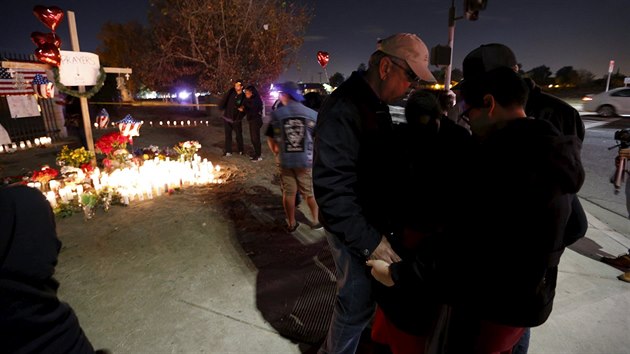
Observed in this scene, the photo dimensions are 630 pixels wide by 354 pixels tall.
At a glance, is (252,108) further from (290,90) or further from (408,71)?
(408,71)

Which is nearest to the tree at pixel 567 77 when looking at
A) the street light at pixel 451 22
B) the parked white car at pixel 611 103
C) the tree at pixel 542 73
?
the tree at pixel 542 73

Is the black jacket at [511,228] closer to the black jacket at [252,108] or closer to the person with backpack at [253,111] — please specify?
the person with backpack at [253,111]

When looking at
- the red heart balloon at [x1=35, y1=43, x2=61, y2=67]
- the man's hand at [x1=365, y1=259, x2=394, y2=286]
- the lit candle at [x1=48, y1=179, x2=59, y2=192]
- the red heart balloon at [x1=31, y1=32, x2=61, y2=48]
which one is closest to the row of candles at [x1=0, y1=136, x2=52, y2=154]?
the lit candle at [x1=48, y1=179, x2=59, y2=192]

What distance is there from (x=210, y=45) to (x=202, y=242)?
45.9 ft

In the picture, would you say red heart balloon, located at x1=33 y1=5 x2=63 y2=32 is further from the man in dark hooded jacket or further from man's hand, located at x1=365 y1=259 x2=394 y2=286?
man's hand, located at x1=365 y1=259 x2=394 y2=286

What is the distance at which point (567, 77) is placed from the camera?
46719 millimetres

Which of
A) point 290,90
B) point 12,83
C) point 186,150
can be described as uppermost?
point 12,83

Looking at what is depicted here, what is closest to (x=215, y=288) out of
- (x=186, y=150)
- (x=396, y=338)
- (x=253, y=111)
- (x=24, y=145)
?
(x=396, y=338)

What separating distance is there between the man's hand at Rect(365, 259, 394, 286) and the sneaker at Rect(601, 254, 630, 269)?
3.55 meters

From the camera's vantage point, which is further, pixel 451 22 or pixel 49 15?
pixel 451 22

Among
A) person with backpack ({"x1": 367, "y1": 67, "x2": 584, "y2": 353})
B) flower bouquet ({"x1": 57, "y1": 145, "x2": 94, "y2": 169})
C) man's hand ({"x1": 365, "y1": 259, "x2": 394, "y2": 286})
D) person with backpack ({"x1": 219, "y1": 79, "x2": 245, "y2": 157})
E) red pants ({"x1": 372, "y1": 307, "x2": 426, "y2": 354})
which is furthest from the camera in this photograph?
person with backpack ({"x1": 219, "y1": 79, "x2": 245, "y2": 157})

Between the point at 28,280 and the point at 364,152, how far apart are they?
5.25 feet

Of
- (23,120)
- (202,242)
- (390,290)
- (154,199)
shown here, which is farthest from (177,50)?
(390,290)

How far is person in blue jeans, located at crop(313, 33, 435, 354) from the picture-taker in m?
1.99
